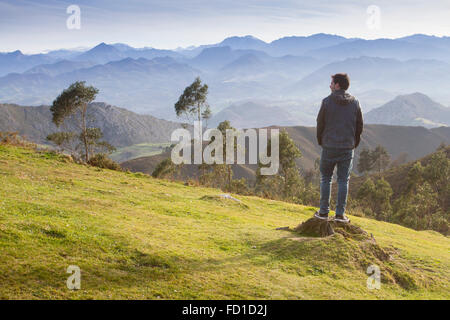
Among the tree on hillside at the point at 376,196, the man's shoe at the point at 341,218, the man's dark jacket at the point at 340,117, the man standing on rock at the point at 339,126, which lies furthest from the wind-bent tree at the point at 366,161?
the man's dark jacket at the point at 340,117

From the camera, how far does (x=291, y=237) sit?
31.6ft

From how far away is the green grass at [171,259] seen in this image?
6.05m

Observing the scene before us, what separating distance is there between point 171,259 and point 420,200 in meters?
51.1

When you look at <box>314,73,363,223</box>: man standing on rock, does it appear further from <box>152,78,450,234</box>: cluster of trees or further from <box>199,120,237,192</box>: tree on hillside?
<box>199,120,237,192</box>: tree on hillside

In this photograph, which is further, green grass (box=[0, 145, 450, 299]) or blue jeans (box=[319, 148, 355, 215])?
blue jeans (box=[319, 148, 355, 215])

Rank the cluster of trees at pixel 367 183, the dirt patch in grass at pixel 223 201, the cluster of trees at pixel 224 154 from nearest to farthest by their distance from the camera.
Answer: the dirt patch in grass at pixel 223 201
the cluster of trees at pixel 367 183
the cluster of trees at pixel 224 154

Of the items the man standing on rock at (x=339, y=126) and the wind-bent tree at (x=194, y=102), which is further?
the wind-bent tree at (x=194, y=102)

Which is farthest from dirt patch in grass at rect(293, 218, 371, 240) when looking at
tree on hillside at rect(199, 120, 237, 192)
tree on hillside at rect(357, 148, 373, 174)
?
tree on hillside at rect(357, 148, 373, 174)

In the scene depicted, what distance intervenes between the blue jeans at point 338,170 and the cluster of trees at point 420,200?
3834 cm

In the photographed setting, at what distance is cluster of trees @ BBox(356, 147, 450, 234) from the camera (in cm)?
4384

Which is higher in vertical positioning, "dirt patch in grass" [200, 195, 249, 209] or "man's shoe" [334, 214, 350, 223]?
"man's shoe" [334, 214, 350, 223]

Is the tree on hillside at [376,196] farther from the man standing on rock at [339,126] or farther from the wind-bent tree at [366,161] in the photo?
the wind-bent tree at [366,161]

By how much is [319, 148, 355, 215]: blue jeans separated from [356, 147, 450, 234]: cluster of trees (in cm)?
3834
